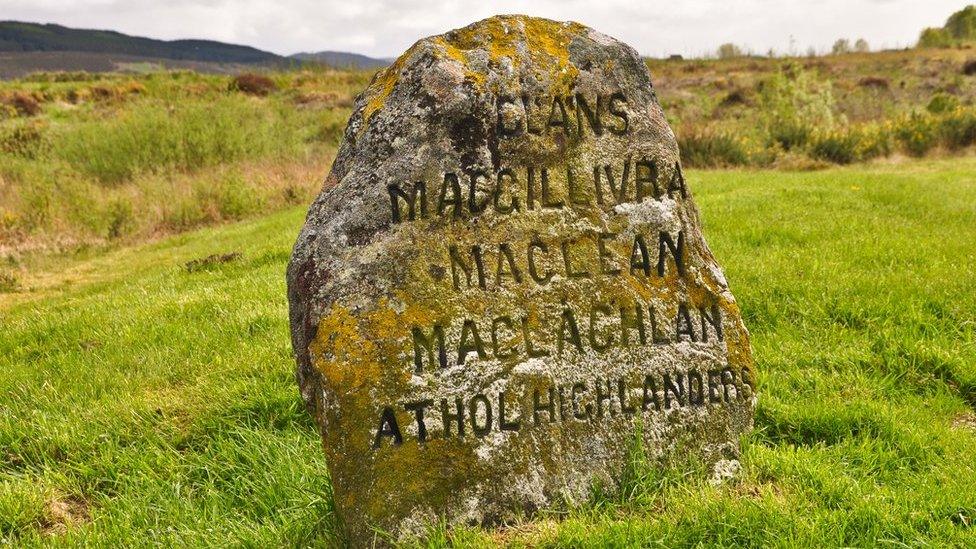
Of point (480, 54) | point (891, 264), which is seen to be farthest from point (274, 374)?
point (891, 264)

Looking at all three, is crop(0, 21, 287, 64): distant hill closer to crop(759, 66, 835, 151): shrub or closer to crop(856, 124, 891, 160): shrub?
crop(759, 66, 835, 151): shrub

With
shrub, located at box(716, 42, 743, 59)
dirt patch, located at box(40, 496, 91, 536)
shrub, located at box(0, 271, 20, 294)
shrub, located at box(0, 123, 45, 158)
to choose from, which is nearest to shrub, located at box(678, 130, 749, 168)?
shrub, located at box(0, 271, 20, 294)

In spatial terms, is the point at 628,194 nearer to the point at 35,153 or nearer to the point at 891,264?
the point at 891,264

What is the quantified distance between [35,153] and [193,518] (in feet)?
60.4

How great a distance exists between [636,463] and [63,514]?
2946 millimetres

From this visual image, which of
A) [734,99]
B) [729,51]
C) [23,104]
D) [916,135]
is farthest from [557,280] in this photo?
[729,51]

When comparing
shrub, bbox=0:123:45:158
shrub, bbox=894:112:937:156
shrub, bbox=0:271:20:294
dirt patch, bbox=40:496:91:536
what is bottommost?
shrub, bbox=0:271:20:294

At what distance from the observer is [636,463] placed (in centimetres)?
321

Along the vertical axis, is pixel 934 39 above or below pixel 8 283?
above

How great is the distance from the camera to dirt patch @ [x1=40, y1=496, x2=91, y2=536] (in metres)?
3.34

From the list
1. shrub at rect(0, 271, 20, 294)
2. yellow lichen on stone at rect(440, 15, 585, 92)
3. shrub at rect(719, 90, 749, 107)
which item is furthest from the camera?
shrub at rect(719, 90, 749, 107)

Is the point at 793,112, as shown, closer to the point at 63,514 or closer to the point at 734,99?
the point at 734,99

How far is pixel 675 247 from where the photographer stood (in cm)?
332

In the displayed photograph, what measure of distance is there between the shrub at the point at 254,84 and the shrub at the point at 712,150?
24.4 metres
